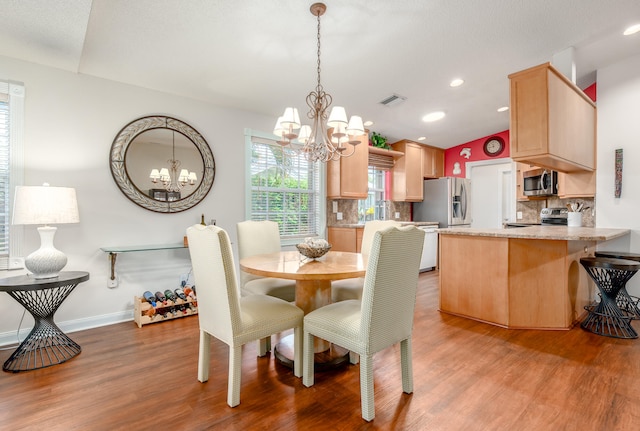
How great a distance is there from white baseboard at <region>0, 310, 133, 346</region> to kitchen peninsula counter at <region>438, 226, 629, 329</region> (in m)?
3.31

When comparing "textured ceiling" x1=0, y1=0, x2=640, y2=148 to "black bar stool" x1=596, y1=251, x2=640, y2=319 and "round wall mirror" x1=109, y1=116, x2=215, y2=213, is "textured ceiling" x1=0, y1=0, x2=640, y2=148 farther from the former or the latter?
"black bar stool" x1=596, y1=251, x2=640, y2=319

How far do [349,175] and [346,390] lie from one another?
3.13 m

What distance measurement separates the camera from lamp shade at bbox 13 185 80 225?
217cm

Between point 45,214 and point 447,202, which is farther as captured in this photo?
point 447,202

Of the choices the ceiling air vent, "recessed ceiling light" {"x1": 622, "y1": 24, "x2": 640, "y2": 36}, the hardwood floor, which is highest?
"recessed ceiling light" {"x1": 622, "y1": 24, "x2": 640, "y2": 36}

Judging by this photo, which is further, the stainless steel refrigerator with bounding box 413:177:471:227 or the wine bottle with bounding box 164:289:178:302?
the stainless steel refrigerator with bounding box 413:177:471:227

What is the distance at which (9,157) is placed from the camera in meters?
2.50

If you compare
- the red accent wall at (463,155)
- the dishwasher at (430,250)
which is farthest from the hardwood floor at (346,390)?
the red accent wall at (463,155)

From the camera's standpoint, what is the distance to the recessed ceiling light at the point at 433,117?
4.52 meters

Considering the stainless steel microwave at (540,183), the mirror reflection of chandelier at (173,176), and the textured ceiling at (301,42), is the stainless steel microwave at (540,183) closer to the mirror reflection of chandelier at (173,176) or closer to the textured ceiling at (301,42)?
the textured ceiling at (301,42)

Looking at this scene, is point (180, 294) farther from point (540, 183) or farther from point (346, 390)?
point (540, 183)

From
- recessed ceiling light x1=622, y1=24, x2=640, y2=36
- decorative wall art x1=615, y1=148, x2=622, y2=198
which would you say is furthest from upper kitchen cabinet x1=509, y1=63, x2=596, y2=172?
decorative wall art x1=615, y1=148, x2=622, y2=198

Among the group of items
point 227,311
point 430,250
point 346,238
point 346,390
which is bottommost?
point 346,390

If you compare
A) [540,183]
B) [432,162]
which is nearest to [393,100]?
[540,183]
